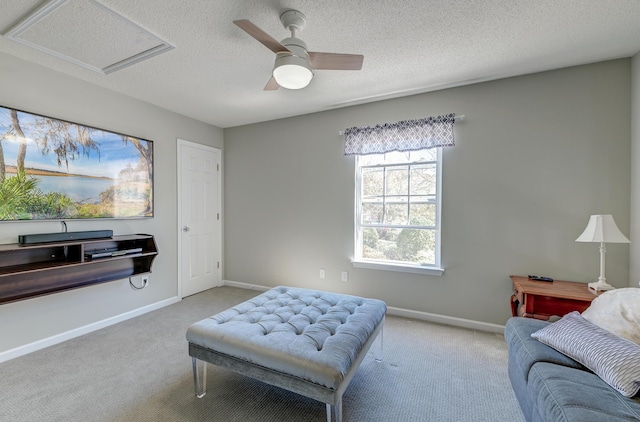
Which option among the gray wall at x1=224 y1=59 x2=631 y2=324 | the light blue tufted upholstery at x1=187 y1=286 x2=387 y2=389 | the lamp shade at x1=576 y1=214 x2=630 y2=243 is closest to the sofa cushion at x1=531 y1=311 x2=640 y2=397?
the lamp shade at x1=576 y1=214 x2=630 y2=243

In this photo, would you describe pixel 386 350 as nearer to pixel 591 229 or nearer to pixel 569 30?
pixel 591 229

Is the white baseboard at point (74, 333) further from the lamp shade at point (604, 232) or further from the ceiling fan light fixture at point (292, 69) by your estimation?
the lamp shade at point (604, 232)

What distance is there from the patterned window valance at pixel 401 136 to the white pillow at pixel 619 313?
1.75m

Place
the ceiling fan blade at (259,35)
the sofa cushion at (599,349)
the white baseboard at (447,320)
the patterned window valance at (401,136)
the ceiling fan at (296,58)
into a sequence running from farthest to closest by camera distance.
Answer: the patterned window valance at (401,136)
the white baseboard at (447,320)
the ceiling fan at (296,58)
the ceiling fan blade at (259,35)
the sofa cushion at (599,349)

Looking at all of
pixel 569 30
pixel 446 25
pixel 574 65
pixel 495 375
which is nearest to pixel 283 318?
pixel 495 375

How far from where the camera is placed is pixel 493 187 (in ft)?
8.68

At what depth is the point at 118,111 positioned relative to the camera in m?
2.92

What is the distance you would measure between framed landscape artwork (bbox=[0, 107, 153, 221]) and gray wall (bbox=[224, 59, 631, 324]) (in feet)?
5.77

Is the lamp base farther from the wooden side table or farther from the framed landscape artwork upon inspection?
the framed landscape artwork

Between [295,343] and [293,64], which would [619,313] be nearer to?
[295,343]

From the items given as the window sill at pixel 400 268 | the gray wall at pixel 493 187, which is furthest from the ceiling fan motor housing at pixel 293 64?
the window sill at pixel 400 268

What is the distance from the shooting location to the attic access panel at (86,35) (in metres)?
1.71

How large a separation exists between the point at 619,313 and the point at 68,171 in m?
4.20

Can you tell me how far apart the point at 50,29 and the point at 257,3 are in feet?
5.05
